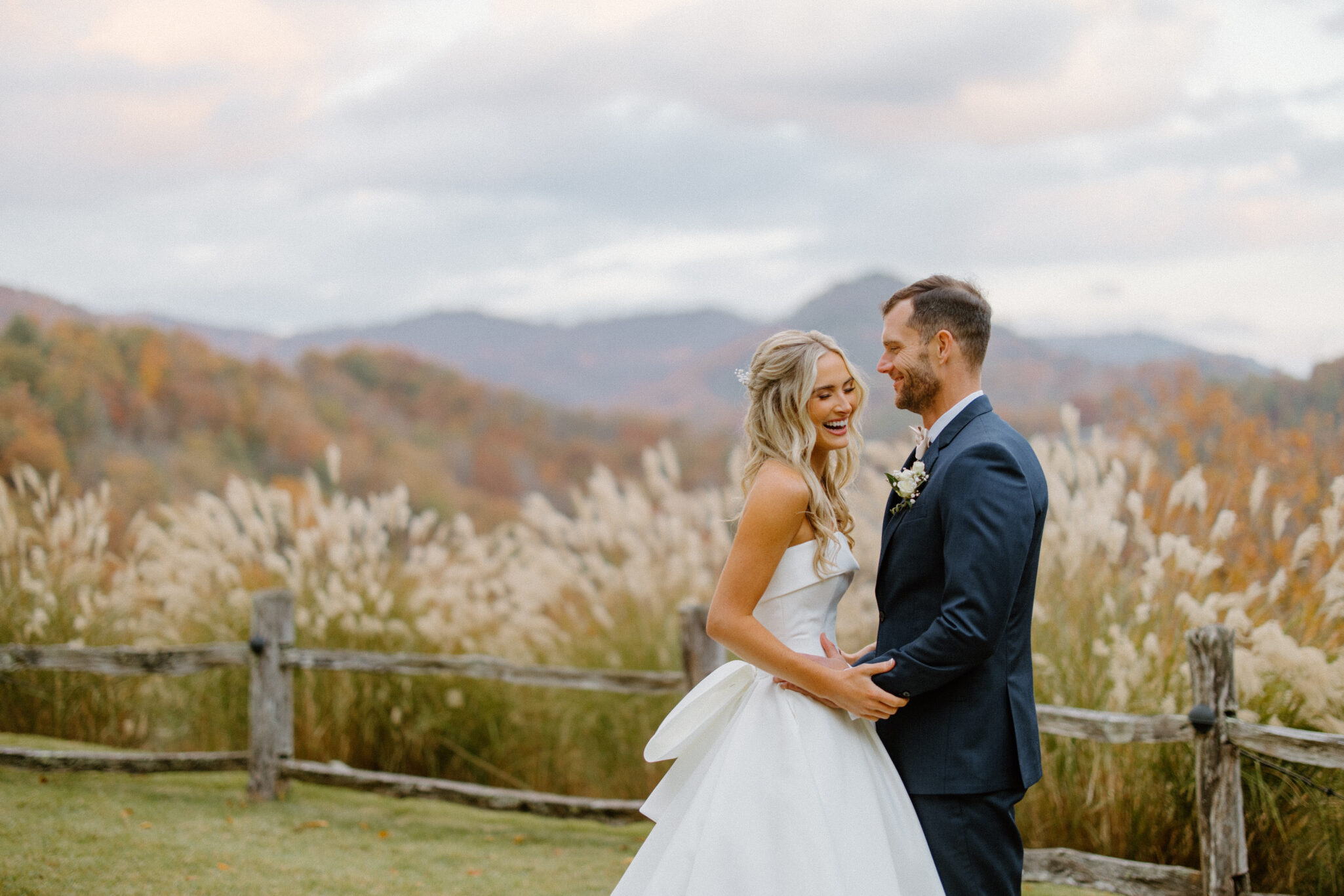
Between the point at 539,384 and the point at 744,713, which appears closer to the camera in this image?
the point at 744,713

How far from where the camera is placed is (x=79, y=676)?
6965mm

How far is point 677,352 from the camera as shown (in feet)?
188

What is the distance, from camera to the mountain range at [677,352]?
69.7 feet

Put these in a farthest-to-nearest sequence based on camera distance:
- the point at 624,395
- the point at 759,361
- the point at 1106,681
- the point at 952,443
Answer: the point at 624,395 → the point at 1106,681 → the point at 759,361 → the point at 952,443

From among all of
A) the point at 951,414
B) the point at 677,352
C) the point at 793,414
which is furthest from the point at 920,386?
the point at 677,352

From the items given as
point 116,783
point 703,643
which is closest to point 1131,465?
point 703,643

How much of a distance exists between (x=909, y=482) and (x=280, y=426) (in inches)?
797

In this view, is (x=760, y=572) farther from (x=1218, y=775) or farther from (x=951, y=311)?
(x=1218, y=775)

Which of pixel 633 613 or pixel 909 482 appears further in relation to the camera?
pixel 633 613

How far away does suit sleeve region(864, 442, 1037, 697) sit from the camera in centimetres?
259

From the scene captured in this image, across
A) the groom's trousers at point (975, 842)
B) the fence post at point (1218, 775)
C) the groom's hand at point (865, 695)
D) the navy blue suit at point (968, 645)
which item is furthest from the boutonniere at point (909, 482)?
the fence post at point (1218, 775)

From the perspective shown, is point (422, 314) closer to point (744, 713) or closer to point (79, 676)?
point (79, 676)

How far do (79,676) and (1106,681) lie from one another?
6093mm

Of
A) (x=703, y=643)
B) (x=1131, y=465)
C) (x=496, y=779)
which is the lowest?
(x=496, y=779)
